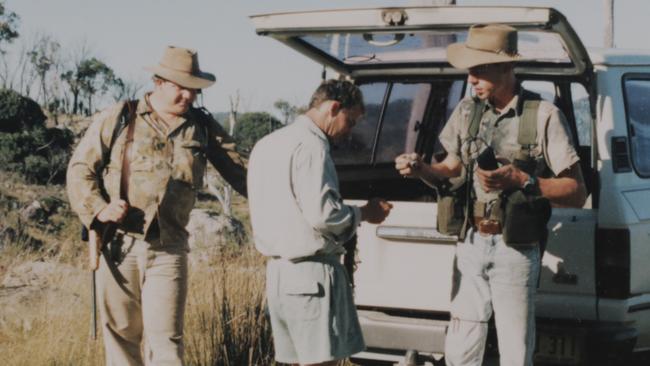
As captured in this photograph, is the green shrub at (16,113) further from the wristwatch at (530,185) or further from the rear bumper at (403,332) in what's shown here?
the wristwatch at (530,185)

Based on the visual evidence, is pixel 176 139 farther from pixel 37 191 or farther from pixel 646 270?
pixel 37 191

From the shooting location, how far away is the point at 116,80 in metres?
46.8

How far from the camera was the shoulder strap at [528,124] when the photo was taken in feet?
14.9

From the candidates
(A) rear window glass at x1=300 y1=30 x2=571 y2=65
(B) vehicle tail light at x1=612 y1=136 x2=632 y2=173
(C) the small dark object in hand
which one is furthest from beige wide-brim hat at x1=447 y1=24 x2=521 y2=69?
(B) vehicle tail light at x1=612 y1=136 x2=632 y2=173

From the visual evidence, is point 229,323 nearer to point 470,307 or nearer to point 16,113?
point 470,307

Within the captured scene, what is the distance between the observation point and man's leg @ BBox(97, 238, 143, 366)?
16.2 ft

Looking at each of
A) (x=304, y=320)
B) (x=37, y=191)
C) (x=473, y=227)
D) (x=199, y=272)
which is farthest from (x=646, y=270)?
(x=37, y=191)

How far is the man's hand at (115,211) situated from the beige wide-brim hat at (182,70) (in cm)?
66

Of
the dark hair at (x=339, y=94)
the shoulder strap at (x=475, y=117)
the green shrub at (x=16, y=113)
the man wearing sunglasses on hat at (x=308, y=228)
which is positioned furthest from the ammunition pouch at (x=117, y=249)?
the green shrub at (x=16, y=113)

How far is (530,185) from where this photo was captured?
4.45 m

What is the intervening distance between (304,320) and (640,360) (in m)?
3.21

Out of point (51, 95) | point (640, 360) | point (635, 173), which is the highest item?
point (51, 95)

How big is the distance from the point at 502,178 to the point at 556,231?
996mm

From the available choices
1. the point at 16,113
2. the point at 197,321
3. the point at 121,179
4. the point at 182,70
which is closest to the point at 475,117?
the point at 182,70
